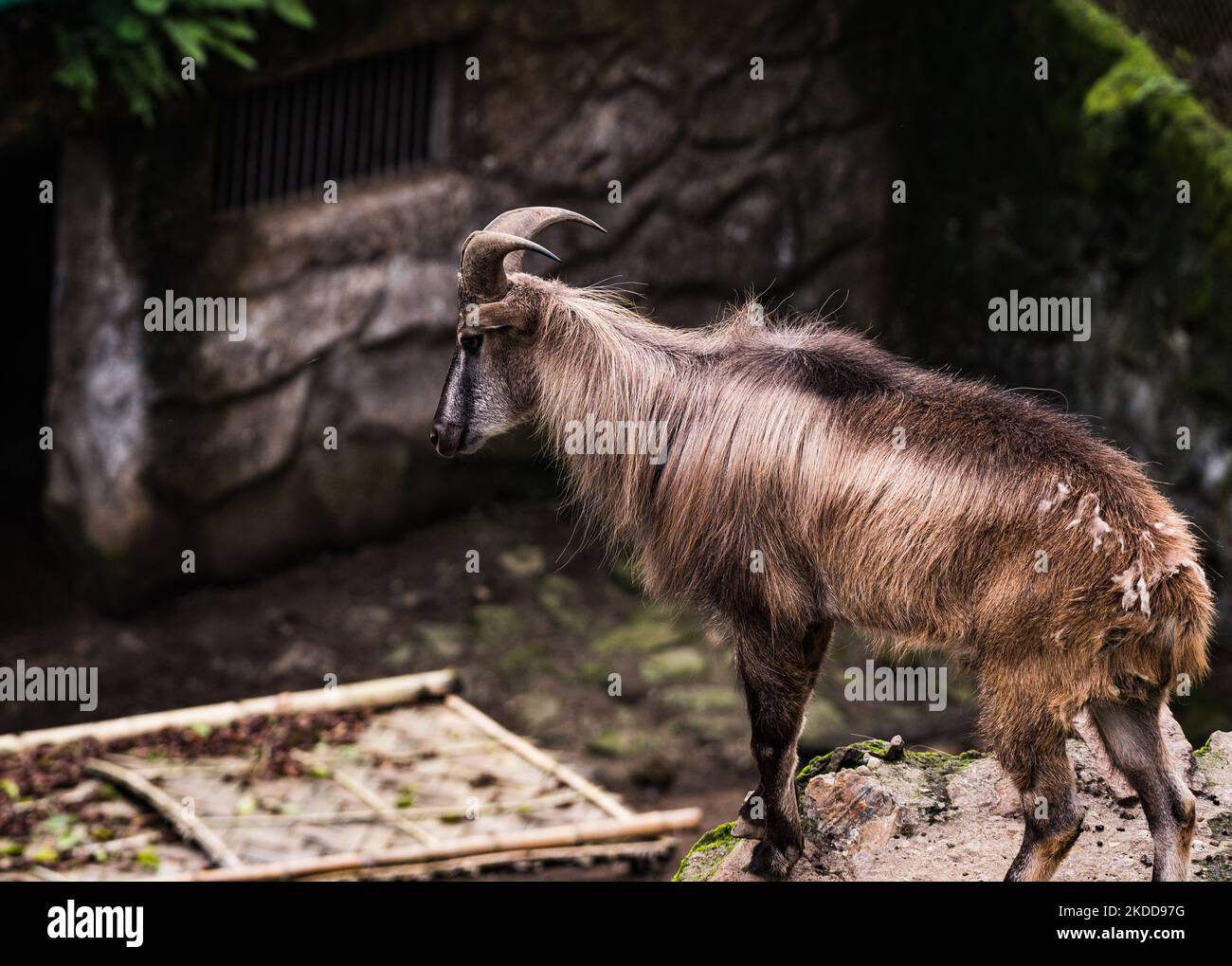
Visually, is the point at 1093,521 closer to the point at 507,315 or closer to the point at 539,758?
the point at 507,315

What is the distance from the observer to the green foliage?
9.98m

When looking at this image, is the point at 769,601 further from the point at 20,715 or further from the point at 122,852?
the point at 20,715

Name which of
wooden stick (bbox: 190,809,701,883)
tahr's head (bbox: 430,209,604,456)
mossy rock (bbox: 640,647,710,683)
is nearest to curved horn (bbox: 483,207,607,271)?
tahr's head (bbox: 430,209,604,456)

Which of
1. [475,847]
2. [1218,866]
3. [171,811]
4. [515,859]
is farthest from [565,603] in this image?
[1218,866]

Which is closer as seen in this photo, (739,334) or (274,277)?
(739,334)

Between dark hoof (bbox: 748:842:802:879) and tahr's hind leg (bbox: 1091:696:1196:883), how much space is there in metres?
1.26

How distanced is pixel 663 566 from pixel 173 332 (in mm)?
6073

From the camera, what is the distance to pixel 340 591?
11898 millimetres

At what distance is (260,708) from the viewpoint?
996 centimetres

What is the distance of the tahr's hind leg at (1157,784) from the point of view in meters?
5.40

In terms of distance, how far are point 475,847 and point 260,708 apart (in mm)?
2129

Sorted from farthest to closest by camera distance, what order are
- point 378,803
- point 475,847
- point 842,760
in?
point 378,803
point 475,847
point 842,760

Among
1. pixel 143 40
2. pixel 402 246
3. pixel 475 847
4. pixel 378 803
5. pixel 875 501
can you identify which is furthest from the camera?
pixel 402 246
